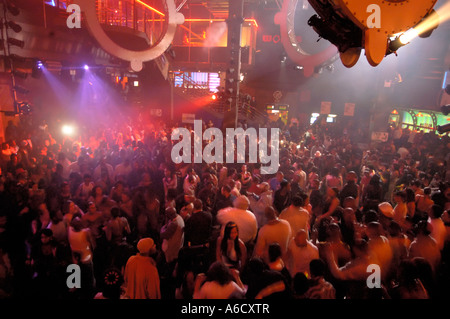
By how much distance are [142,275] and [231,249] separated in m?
1.12

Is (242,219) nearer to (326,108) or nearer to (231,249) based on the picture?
(231,249)

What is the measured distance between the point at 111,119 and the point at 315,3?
17.5m

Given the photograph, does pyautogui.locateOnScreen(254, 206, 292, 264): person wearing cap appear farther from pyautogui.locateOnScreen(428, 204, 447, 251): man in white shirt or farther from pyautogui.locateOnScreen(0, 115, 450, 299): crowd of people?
pyautogui.locateOnScreen(428, 204, 447, 251): man in white shirt

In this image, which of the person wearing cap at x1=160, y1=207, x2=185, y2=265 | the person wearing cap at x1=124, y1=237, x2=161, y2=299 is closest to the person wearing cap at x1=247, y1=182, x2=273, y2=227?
the person wearing cap at x1=160, y1=207, x2=185, y2=265

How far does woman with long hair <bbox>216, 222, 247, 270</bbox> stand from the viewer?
13.2 feet

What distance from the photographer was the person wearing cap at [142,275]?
3.63 m

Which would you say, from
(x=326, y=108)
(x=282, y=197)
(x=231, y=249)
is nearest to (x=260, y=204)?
(x=282, y=197)

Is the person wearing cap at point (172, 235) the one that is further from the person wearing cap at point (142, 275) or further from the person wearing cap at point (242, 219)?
the person wearing cap at point (142, 275)

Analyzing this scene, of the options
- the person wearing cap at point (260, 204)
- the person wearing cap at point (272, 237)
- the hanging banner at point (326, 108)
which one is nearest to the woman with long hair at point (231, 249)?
the person wearing cap at point (272, 237)

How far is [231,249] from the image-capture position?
4.06 metres

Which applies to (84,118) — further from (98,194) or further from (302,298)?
(302,298)

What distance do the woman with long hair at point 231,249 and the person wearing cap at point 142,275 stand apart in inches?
33.8

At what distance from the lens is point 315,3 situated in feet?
8.12

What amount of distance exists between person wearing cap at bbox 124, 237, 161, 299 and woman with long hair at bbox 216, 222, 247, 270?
858 mm
